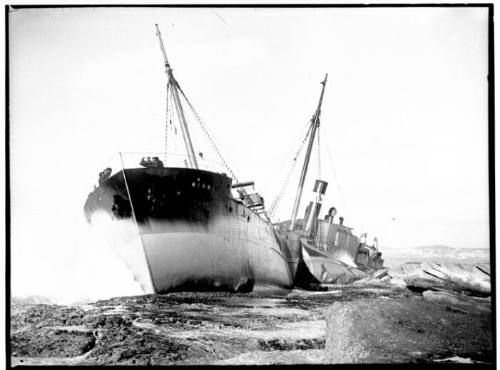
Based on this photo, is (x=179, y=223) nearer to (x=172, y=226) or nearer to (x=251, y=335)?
(x=172, y=226)

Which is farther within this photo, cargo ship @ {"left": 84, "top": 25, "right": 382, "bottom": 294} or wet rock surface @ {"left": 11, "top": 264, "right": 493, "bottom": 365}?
cargo ship @ {"left": 84, "top": 25, "right": 382, "bottom": 294}

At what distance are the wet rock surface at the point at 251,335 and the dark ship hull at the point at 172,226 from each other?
1.56 m

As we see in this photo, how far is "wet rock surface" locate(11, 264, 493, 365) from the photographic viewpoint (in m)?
8.31

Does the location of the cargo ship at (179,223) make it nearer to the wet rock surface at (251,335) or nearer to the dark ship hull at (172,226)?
the dark ship hull at (172,226)

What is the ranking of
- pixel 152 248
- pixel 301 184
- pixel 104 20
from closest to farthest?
pixel 104 20, pixel 152 248, pixel 301 184

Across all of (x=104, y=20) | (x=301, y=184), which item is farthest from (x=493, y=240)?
(x=301, y=184)

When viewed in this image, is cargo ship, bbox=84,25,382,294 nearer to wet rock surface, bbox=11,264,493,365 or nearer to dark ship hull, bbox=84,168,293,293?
dark ship hull, bbox=84,168,293,293

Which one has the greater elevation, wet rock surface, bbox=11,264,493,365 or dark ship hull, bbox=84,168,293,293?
dark ship hull, bbox=84,168,293,293

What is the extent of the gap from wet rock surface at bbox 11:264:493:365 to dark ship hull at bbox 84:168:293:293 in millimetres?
1561

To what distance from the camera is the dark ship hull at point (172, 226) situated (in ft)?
39.2

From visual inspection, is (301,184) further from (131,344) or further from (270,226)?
(131,344)

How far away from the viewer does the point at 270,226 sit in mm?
18844

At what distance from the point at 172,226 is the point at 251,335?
4270mm

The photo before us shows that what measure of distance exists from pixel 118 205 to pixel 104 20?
541cm
